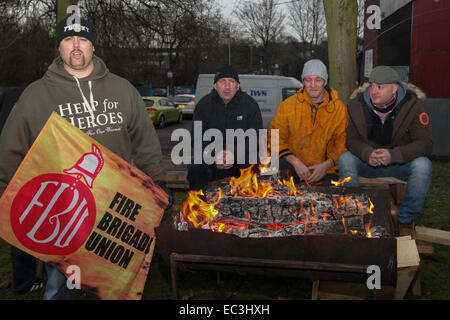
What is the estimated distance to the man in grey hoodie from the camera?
2.80m

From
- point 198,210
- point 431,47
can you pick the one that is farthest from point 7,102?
point 431,47

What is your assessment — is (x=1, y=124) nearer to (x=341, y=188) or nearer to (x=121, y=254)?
(x=121, y=254)

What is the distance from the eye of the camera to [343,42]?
21.8 feet

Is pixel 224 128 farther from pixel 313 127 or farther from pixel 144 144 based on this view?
pixel 144 144

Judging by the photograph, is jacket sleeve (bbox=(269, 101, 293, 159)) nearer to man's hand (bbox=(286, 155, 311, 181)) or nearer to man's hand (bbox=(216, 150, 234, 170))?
man's hand (bbox=(286, 155, 311, 181))

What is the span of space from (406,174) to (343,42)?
10.1 feet

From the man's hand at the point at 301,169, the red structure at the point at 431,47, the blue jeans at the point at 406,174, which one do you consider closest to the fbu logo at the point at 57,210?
the man's hand at the point at 301,169

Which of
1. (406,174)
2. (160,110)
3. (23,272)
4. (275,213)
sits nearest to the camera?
(275,213)

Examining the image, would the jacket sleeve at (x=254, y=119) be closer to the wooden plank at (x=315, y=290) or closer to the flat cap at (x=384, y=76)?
the flat cap at (x=384, y=76)

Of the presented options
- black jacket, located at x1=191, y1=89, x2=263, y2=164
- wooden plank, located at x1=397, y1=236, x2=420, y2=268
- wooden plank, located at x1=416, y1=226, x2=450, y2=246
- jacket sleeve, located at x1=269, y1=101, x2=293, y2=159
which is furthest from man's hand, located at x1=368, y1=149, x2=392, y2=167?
black jacket, located at x1=191, y1=89, x2=263, y2=164

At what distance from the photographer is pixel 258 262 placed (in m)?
2.80

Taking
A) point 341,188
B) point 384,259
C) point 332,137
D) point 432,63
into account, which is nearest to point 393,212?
point 341,188

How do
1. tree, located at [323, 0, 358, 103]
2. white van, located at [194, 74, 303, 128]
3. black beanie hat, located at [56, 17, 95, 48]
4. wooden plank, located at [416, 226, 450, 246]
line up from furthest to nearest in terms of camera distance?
white van, located at [194, 74, 303, 128] < tree, located at [323, 0, 358, 103] < wooden plank, located at [416, 226, 450, 246] < black beanie hat, located at [56, 17, 95, 48]

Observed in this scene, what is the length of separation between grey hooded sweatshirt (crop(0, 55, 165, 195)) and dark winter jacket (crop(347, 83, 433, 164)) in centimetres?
218
